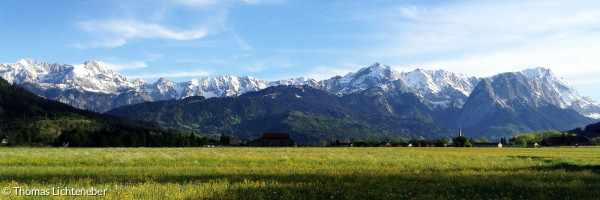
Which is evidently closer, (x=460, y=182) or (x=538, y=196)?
(x=538, y=196)

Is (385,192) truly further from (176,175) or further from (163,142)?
(163,142)

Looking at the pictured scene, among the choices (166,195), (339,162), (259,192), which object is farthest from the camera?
(339,162)

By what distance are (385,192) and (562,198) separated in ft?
23.0

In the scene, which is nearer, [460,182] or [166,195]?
[166,195]

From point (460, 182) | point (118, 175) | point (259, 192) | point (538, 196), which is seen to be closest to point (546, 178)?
point (460, 182)

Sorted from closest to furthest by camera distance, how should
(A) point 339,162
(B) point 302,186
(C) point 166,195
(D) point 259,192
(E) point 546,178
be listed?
(C) point 166,195 → (D) point 259,192 → (B) point 302,186 → (E) point 546,178 → (A) point 339,162

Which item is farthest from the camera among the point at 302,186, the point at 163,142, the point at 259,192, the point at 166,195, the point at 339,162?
the point at 163,142

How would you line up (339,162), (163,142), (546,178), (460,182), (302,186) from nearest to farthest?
(302,186)
(460,182)
(546,178)
(339,162)
(163,142)

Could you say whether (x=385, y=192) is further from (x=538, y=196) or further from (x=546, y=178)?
(x=546, y=178)

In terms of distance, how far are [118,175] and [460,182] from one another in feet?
64.8

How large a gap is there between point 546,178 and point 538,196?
335 inches

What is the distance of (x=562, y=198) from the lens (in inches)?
667

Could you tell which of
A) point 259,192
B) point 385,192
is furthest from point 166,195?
point 385,192

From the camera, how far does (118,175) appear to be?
25.7m
